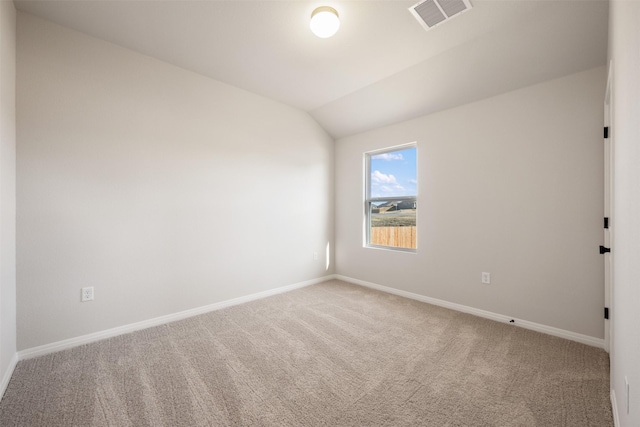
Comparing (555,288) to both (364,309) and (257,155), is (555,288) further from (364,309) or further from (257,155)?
(257,155)

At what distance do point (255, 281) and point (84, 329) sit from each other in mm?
1656

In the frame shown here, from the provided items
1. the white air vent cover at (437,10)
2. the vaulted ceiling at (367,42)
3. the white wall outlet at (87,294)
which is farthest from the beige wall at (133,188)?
the white air vent cover at (437,10)

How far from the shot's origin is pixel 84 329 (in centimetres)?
229

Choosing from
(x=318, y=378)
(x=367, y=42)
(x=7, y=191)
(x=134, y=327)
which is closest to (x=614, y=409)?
(x=318, y=378)

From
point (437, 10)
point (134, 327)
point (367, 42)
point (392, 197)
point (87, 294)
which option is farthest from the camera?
point (392, 197)

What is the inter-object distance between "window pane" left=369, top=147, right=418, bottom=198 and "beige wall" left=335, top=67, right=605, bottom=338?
22 cm

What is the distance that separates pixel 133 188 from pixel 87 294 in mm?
997

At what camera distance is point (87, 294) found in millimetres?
2299

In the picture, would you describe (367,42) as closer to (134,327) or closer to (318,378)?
(318,378)

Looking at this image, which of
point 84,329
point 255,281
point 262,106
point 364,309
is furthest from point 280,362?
point 262,106

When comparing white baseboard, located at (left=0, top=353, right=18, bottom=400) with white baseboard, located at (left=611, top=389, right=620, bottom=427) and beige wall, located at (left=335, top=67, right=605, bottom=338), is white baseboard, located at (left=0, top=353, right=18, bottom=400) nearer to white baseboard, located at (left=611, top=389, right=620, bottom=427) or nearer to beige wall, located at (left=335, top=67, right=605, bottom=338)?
white baseboard, located at (left=611, top=389, right=620, bottom=427)

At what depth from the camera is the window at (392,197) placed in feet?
11.8

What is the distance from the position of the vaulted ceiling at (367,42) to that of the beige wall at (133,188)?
0.30 meters

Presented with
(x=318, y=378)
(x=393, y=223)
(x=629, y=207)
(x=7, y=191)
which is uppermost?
(x=7, y=191)
